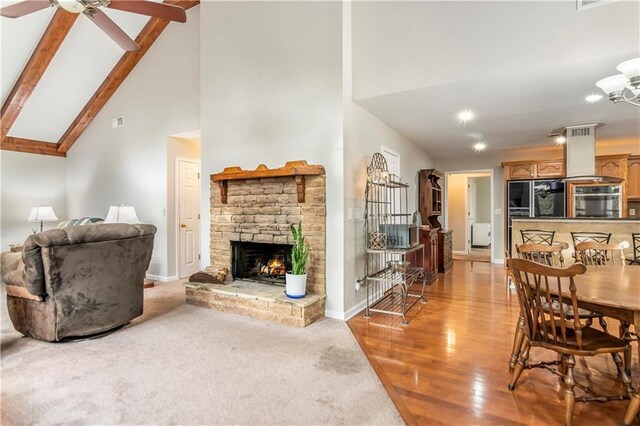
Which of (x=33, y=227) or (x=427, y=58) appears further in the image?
(x=33, y=227)

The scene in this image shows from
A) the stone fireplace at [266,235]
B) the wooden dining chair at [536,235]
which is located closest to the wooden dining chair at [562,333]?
the stone fireplace at [266,235]

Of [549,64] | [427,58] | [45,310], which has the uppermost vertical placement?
[427,58]

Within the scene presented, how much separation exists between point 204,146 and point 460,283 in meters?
4.44

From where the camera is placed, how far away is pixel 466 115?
4457mm

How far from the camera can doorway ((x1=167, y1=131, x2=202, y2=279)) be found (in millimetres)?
5578

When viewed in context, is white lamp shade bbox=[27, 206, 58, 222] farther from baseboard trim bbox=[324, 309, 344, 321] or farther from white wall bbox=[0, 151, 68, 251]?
A: baseboard trim bbox=[324, 309, 344, 321]

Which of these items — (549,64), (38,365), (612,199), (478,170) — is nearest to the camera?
(38,365)

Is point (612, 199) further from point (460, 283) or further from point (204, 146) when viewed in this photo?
point (204, 146)

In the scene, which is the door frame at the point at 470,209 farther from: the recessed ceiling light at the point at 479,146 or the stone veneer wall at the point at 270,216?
the stone veneer wall at the point at 270,216

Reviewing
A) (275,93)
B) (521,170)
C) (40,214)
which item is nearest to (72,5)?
(275,93)

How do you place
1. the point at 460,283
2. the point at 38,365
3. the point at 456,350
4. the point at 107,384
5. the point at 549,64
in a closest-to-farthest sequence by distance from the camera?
the point at 107,384 < the point at 38,365 < the point at 456,350 < the point at 549,64 < the point at 460,283

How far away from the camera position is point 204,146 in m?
4.62

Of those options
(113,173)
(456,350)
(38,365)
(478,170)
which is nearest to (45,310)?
(38,365)

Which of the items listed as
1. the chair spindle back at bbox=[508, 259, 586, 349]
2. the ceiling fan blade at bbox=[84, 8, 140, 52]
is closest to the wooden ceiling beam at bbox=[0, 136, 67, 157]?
the ceiling fan blade at bbox=[84, 8, 140, 52]
